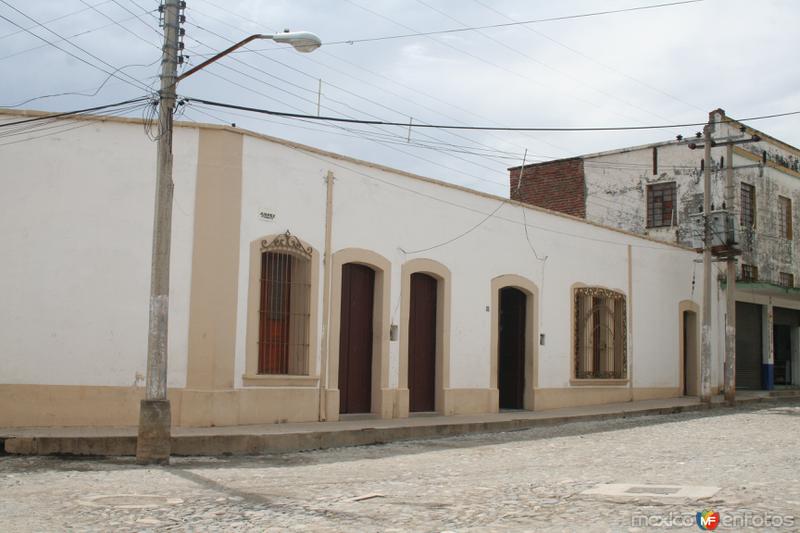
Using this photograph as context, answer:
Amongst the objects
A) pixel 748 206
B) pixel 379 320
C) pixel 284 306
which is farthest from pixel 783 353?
pixel 284 306

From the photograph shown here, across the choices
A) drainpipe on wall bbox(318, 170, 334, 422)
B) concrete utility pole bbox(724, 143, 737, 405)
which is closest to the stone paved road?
drainpipe on wall bbox(318, 170, 334, 422)

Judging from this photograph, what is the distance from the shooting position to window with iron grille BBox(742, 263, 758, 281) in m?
27.4

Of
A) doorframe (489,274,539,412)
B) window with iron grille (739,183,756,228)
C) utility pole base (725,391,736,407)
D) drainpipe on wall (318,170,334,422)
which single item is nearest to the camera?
drainpipe on wall (318,170,334,422)

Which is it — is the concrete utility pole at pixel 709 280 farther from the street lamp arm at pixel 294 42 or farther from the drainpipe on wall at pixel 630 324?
the street lamp arm at pixel 294 42

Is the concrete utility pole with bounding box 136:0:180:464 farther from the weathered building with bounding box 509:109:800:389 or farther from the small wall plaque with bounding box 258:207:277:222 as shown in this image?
the weathered building with bounding box 509:109:800:389

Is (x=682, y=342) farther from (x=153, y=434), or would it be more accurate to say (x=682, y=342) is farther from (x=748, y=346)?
(x=153, y=434)

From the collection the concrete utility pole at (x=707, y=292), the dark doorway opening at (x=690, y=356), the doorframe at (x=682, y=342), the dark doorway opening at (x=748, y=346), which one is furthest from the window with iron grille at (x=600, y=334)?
the dark doorway opening at (x=748, y=346)

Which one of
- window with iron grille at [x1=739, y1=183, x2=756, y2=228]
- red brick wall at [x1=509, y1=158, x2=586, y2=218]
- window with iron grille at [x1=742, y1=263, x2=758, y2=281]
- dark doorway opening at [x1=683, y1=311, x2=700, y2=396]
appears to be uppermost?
red brick wall at [x1=509, y1=158, x2=586, y2=218]

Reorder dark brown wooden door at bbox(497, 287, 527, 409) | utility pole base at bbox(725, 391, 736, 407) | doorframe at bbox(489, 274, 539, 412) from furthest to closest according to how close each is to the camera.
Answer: utility pole base at bbox(725, 391, 736, 407) < dark brown wooden door at bbox(497, 287, 527, 409) < doorframe at bbox(489, 274, 539, 412)

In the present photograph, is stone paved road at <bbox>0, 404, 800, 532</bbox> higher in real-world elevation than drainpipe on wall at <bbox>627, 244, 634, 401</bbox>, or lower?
lower

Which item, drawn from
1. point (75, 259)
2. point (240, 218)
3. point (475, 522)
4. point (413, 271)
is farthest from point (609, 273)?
point (475, 522)

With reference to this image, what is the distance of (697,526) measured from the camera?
6.12 m

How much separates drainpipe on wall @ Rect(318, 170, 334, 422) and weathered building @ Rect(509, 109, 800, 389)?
1518cm

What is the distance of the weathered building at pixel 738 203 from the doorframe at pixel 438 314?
12.3m
